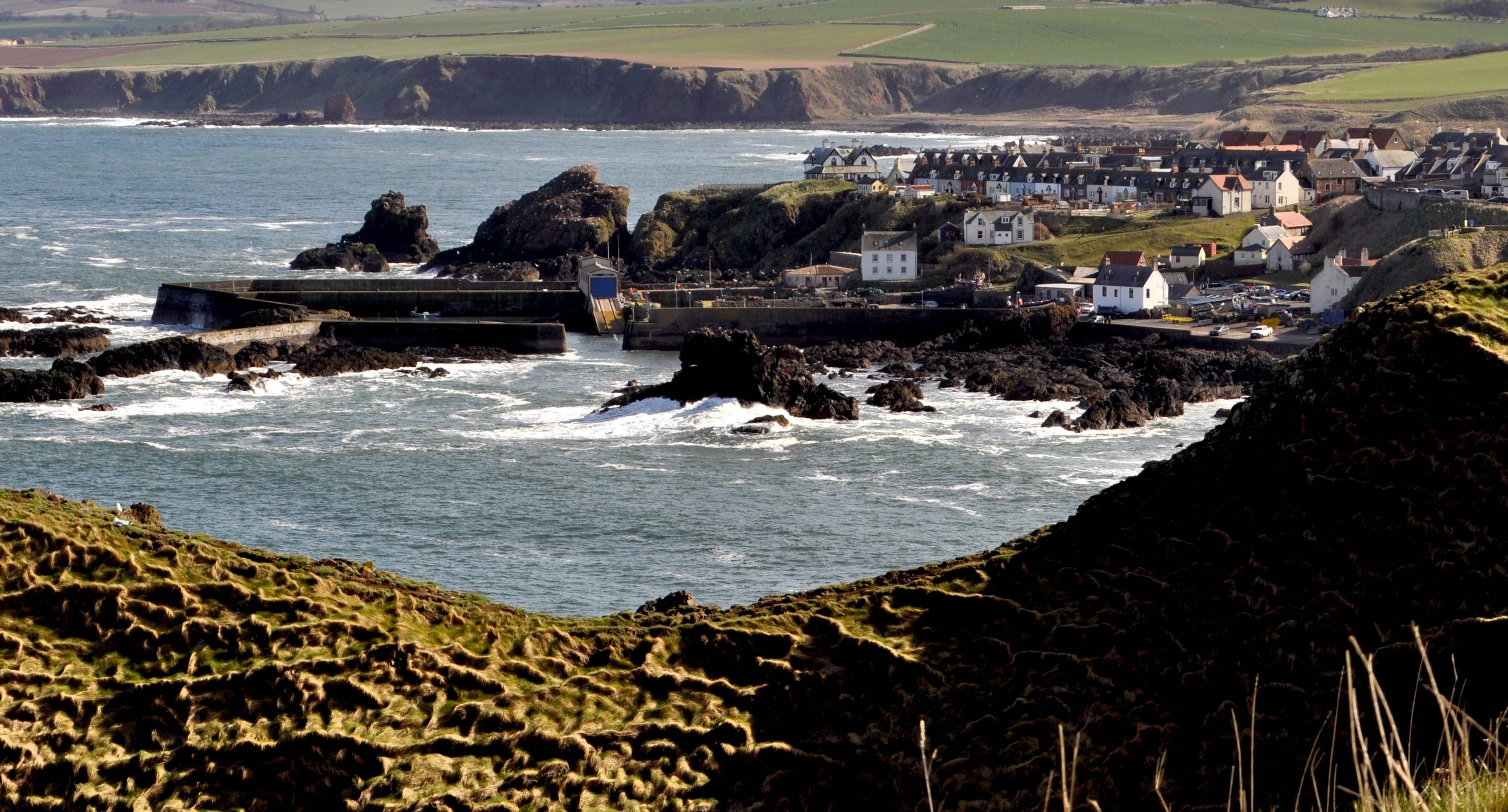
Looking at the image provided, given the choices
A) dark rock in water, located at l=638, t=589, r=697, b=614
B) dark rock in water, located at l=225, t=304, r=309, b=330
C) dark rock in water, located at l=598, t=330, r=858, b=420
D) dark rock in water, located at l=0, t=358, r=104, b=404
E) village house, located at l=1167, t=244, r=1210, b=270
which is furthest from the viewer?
village house, located at l=1167, t=244, r=1210, b=270

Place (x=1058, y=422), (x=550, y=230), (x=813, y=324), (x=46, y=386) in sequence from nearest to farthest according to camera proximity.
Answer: (x=1058, y=422) → (x=46, y=386) → (x=813, y=324) → (x=550, y=230)

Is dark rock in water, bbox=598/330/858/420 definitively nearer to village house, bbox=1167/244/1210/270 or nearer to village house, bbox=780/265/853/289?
village house, bbox=780/265/853/289

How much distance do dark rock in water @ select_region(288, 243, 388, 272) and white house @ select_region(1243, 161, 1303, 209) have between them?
4549 cm

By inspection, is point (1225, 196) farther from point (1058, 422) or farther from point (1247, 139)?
point (1058, 422)

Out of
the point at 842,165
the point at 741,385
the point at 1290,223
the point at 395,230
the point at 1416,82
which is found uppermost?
the point at 1416,82

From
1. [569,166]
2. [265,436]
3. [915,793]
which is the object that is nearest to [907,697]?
[915,793]

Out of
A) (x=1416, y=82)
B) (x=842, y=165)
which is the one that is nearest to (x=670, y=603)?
(x=842, y=165)

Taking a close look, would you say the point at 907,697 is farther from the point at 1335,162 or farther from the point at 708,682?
the point at 1335,162

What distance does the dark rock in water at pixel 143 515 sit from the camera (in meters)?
21.9

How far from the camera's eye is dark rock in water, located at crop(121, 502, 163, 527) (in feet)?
71.9

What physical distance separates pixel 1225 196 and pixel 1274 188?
387cm

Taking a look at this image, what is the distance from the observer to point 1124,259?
69500 mm

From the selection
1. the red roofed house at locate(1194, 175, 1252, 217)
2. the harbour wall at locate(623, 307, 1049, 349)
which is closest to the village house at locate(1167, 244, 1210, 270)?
the harbour wall at locate(623, 307, 1049, 349)

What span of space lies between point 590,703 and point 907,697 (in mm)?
2619
